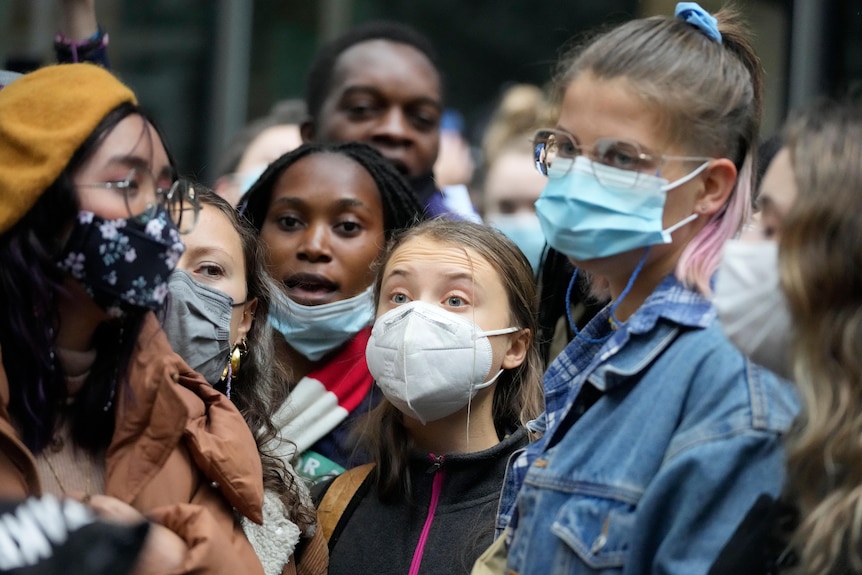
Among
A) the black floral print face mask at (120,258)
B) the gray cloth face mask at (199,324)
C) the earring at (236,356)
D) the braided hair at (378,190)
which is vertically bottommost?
the earring at (236,356)

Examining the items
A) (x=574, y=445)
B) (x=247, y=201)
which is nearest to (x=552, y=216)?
(x=574, y=445)

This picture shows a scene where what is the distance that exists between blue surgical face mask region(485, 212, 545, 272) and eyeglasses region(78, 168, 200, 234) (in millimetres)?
2991

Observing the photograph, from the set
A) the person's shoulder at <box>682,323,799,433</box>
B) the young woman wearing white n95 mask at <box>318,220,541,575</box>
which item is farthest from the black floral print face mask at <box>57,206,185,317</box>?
the person's shoulder at <box>682,323,799,433</box>

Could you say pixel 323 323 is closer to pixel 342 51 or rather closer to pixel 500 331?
pixel 500 331

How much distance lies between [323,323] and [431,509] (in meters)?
0.92

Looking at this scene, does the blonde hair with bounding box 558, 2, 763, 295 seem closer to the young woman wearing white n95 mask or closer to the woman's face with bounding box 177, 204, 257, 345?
the young woman wearing white n95 mask

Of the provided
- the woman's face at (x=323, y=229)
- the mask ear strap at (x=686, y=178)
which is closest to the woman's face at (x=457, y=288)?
the woman's face at (x=323, y=229)

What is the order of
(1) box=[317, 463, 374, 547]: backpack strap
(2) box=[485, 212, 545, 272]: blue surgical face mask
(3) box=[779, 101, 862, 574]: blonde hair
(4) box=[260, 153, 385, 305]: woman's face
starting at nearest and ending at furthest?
(3) box=[779, 101, 862, 574]: blonde hair
(1) box=[317, 463, 374, 547]: backpack strap
(4) box=[260, 153, 385, 305]: woman's face
(2) box=[485, 212, 545, 272]: blue surgical face mask

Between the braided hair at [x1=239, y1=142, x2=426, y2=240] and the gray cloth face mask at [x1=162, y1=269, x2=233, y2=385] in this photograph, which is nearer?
the gray cloth face mask at [x1=162, y1=269, x2=233, y2=385]

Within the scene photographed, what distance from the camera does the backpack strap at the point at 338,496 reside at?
364cm

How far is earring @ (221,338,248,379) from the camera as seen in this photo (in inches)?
147

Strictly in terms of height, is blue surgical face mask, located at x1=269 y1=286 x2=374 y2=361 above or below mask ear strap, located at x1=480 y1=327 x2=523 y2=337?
below

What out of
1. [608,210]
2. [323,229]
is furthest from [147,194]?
[323,229]

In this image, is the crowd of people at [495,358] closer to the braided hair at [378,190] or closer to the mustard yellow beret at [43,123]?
the mustard yellow beret at [43,123]
